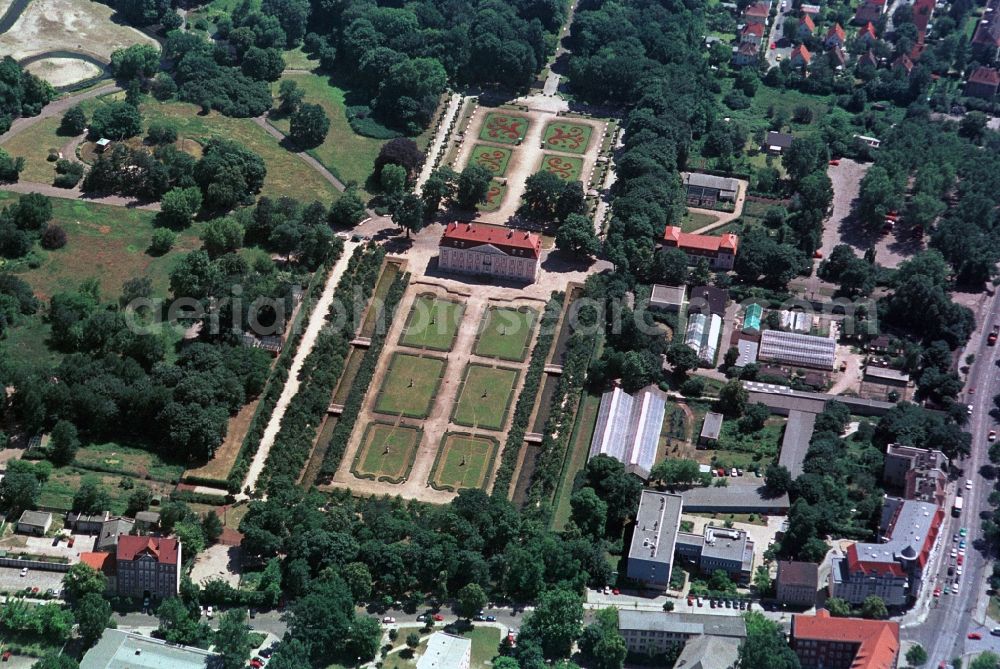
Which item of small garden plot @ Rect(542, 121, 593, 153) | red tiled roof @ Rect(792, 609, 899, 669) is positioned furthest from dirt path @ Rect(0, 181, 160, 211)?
red tiled roof @ Rect(792, 609, 899, 669)

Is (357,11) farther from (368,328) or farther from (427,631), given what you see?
(427,631)

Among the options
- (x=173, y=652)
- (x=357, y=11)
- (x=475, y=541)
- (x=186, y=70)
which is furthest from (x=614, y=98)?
(x=173, y=652)

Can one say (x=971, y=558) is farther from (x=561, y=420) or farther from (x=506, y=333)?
(x=506, y=333)

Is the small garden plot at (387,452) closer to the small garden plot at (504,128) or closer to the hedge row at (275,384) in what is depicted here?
the hedge row at (275,384)

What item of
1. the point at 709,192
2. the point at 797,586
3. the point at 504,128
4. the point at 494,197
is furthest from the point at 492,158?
the point at 797,586

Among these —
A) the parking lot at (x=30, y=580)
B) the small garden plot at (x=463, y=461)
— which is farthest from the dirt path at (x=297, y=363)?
the parking lot at (x=30, y=580)

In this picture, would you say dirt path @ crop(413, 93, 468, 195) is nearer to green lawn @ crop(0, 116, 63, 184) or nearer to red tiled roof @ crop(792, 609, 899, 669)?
green lawn @ crop(0, 116, 63, 184)
